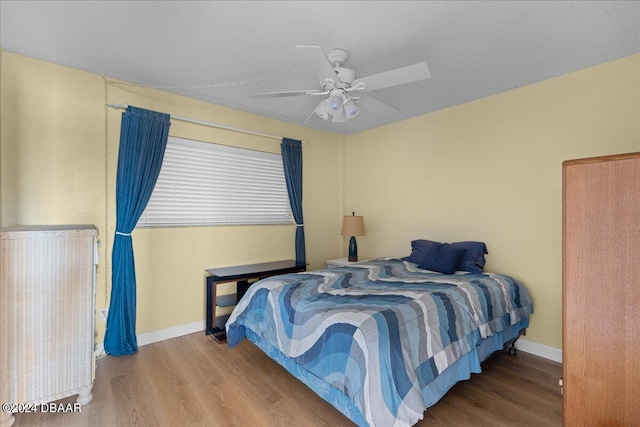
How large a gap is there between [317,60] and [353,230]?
269 cm

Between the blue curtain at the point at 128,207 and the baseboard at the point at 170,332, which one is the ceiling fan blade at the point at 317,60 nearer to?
the blue curtain at the point at 128,207

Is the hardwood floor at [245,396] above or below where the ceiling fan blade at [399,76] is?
below

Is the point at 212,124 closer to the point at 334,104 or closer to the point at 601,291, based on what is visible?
the point at 334,104

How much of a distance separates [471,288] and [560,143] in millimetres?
1624

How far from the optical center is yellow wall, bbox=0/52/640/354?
243 centimetres

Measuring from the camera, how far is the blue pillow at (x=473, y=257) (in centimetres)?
295

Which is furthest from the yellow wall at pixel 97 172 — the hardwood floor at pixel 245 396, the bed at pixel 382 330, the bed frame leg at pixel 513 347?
the bed frame leg at pixel 513 347

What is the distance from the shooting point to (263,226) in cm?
387

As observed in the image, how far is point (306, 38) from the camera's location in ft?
6.89

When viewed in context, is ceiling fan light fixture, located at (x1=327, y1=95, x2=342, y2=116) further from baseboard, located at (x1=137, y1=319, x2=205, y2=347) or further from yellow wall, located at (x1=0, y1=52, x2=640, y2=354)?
baseboard, located at (x1=137, y1=319, x2=205, y2=347)

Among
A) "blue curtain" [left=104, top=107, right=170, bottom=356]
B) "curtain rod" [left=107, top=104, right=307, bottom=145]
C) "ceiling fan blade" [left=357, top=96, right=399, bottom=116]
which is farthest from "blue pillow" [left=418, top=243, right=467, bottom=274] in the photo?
"blue curtain" [left=104, top=107, right=170, bottom=356]

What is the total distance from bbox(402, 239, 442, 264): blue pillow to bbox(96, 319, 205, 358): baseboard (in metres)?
2.51

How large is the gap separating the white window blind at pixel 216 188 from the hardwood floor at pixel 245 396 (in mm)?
1401

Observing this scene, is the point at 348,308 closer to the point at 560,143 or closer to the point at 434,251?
the point at 434,251
